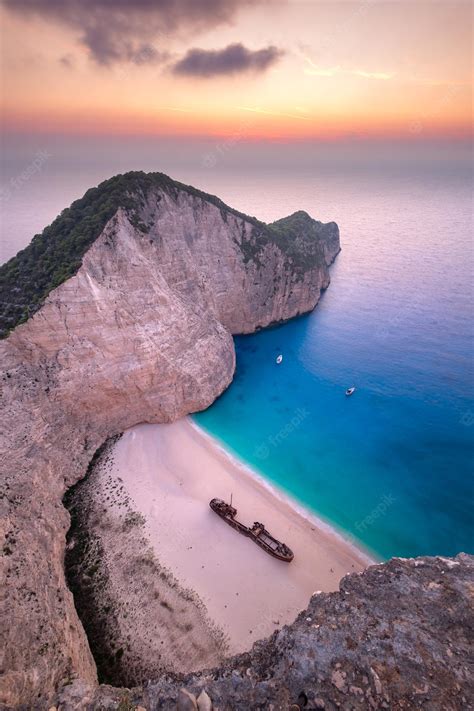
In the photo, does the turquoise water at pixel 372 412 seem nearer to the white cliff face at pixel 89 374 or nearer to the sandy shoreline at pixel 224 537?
the sandy shoreline at pixel 224 537

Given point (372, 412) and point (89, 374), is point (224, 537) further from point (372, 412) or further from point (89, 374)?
point (372, 412)

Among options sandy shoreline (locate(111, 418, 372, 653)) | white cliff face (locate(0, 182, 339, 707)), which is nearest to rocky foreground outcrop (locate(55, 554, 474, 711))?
white cliff face (locate(0, 182, 339, 707))

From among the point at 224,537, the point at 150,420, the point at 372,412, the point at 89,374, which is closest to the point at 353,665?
the point at 224,537

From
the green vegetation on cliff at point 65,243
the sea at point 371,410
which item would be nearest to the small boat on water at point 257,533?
the sea at point 371,410

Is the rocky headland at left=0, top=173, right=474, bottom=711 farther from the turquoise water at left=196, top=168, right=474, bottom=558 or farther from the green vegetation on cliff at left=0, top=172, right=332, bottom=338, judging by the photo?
the turquoise water at left=196, top=168, right=474, bottom=558

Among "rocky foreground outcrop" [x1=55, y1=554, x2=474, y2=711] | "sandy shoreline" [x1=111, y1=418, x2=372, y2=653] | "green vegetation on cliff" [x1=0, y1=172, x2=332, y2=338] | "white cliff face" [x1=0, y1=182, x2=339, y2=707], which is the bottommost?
"sandy shoreline" [x1=111, y1=418, x2=372, y2=653]

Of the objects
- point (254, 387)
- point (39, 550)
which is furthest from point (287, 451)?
point (39, 550)
